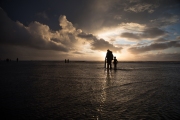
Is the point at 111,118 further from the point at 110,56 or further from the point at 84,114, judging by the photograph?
the point at 110,56

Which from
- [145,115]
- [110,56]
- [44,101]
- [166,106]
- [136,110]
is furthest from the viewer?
[110,56]

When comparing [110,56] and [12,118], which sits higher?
[110,56]

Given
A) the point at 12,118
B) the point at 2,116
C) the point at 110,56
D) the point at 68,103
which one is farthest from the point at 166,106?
the point at 110,56

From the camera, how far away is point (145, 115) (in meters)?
4.23

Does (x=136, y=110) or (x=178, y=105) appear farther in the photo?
(x=178, y=105)

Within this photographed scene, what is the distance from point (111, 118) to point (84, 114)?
84 centimetres

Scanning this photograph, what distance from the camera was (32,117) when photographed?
160 inches

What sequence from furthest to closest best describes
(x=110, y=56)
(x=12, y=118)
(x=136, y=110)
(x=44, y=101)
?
(x=110, y=56) < (x=44, y=101) < (x=136, y=110) < (x=12, y=118)

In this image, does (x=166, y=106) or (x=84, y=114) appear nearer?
(x=84, y=114)

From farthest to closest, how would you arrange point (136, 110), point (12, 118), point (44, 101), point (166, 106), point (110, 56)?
1. point (110, 56)
2. point (44, 101)
3. point (166, 106)
4. point (136, 110)
5. point (12, 118)

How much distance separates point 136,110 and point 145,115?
42cm

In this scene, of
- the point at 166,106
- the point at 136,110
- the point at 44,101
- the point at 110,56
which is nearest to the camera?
the point at 136,110

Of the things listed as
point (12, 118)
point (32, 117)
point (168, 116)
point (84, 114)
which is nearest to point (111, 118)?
point (84, 114)

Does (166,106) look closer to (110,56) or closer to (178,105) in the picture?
(178,105)
